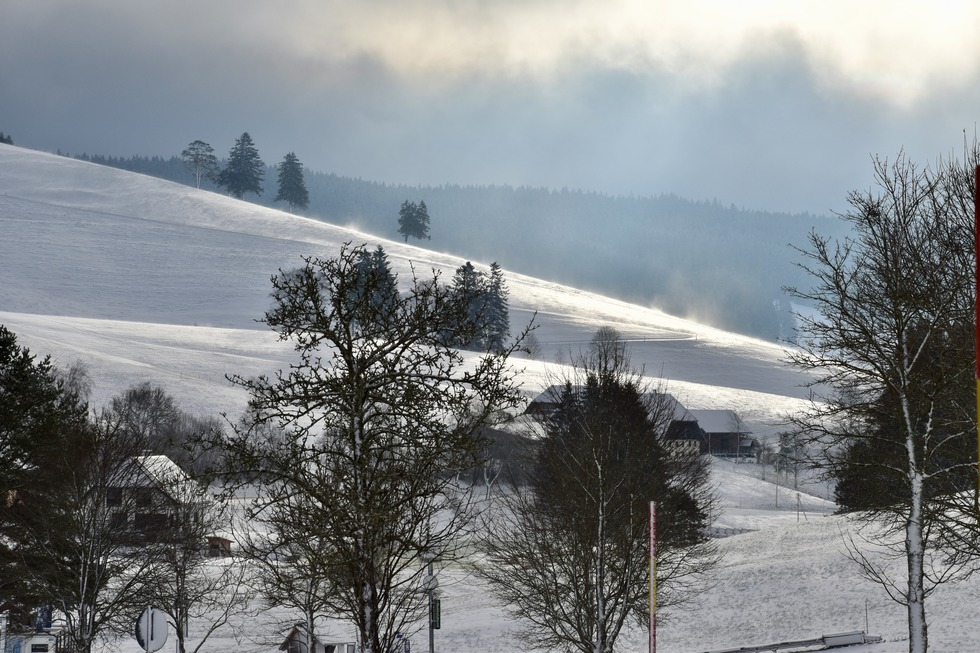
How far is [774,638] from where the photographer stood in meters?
32.2

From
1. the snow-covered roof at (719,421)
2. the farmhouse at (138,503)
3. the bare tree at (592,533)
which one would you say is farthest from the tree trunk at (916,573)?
the snow-covered roof at (719,421)

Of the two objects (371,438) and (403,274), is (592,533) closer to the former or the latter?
(371,438)

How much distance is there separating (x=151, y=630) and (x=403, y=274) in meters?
142

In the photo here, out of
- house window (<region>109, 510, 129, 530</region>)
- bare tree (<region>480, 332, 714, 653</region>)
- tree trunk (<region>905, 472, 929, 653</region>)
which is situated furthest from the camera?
house window (<region>109, 510, 129, 530</region>)

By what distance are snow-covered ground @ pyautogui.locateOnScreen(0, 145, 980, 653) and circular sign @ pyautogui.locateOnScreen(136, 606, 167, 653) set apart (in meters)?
11.6

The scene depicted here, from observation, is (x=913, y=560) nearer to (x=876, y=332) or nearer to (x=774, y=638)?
(x=876, y=332)

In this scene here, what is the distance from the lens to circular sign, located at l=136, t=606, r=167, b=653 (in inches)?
641

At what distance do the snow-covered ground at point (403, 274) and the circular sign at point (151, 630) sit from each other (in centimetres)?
1158

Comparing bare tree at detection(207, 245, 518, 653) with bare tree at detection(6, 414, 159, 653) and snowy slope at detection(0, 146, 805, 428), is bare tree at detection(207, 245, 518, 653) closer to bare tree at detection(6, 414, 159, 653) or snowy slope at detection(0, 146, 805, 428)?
bare tree at detection(6, 414, 159, 653)

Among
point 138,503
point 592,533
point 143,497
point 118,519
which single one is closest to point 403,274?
point 143,497

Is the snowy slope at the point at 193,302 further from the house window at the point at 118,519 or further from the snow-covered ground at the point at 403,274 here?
the house window at the point at 118,519

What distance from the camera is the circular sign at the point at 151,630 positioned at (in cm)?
1628

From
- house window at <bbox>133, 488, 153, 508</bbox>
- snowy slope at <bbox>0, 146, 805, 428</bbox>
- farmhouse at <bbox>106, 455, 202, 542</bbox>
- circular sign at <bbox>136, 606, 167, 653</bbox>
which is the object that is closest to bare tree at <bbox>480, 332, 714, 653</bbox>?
circular sign at <bbox>136, 606, 167, 653</bbox>

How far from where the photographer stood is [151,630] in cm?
1641
